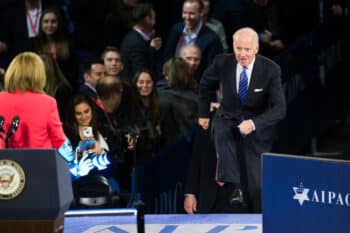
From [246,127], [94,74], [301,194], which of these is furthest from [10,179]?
[94,74]

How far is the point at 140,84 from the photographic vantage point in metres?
9.30

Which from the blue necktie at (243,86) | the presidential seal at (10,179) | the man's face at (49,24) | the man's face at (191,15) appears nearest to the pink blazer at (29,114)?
the blue necktie at (243,86)

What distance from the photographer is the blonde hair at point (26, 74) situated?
7.03 m

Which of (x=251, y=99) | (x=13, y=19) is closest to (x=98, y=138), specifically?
(x=251, y=99)

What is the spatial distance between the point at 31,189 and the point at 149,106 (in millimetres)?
4633

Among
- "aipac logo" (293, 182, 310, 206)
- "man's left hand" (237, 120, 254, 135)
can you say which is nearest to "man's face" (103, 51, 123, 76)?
"man's left hand" (237, 120, 254, 135)

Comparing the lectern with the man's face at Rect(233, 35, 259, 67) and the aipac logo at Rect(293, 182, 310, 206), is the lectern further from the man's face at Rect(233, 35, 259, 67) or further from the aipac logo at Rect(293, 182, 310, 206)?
the man's face at Rect(233, 35, 259, 67)

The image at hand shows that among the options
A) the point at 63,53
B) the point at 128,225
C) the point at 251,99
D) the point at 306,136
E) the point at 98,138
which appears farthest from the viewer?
the point at 306,136

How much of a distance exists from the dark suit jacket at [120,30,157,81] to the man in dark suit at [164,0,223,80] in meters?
0.21

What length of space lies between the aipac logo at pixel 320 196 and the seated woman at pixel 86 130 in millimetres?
3459

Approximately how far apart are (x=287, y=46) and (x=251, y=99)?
13.0ft

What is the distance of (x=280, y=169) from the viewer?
463 centimetres

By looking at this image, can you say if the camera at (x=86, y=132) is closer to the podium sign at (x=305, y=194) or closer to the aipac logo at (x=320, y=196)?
the podium sign at (x=305, y=194)

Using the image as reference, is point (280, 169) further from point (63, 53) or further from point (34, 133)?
point (63, 53)
